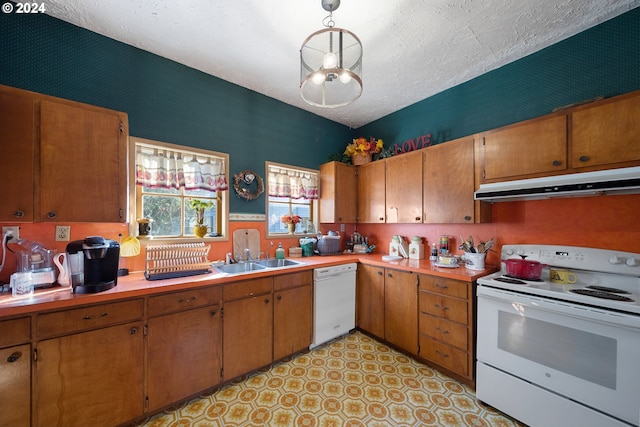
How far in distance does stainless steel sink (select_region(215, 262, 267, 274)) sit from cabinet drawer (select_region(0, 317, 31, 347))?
4.17ft

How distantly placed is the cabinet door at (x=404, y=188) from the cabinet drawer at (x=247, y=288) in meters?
1.77

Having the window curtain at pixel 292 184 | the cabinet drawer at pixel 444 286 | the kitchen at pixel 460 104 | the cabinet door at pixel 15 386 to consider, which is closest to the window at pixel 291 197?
the window curtain at pixel 292 184

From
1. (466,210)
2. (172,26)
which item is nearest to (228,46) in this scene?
(172,26)

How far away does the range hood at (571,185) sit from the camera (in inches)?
59.2

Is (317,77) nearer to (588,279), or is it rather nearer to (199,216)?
(199,216)

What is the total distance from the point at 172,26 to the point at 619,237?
3.87 meters

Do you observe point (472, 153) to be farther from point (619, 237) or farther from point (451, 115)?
point (619, 237)

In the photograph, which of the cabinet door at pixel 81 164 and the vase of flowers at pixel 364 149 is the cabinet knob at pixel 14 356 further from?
the vase of flowers at pixel 364 149

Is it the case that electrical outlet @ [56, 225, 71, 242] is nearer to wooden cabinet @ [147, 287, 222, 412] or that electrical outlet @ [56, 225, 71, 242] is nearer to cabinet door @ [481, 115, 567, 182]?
wooden cabinet @ [147, 287, 222, 412]

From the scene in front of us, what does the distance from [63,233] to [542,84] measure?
4.27 meters

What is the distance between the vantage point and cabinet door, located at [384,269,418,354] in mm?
2357

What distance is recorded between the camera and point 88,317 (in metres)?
1.44

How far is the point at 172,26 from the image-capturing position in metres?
1.91

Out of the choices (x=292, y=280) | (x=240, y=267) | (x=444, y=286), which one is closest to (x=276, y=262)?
(x=240, y=267)
